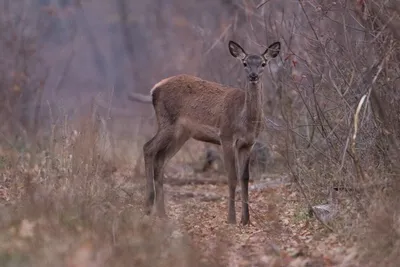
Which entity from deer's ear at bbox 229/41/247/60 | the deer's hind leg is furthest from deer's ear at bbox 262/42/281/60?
the deer's hind leg

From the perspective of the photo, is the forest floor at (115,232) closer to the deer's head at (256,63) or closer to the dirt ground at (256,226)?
the dirt ground at (256,226)

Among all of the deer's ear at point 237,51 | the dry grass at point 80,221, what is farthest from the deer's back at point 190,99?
the dry grass at point 80,221

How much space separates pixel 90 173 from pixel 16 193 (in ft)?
3.65

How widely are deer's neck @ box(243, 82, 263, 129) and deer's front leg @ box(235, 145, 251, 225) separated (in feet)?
1.10

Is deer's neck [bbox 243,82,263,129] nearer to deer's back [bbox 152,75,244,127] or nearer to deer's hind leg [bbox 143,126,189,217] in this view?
deer's back [bbox 152,75,244,127]

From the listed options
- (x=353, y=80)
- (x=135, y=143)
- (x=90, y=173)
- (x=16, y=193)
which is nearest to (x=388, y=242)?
(x=353, y=80)

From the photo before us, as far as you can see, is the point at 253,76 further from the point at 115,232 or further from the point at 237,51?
the point at 115,232

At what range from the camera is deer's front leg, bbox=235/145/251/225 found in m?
13.0

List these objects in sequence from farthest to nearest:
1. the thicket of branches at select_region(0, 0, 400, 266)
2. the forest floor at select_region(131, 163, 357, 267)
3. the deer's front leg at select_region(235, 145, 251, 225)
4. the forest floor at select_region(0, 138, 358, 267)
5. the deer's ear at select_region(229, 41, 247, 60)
Answer: the deer's ear at select_region(229, 41, 247, 60) < the deer's front leg at select_region(235, 145, 251, 225) < the thicket of branches at select_region(0, 0, 400, 266) < the forest floor at select_region(131, 163, 357, 267) < the forest floor at select_region(0, 138, 358, 267)

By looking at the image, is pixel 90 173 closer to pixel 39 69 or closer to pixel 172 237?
pixel 172 237

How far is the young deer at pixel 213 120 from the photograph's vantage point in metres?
Answer: 13.5

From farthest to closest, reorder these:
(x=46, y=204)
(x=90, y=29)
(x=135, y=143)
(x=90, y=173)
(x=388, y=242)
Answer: (x=90, y=29) < (x=135, y=143) < (x=90, y=173) < (x=46, y=204) < (x=388, y=242)

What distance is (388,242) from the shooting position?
9.18 metres

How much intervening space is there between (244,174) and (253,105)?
89 centimetres
